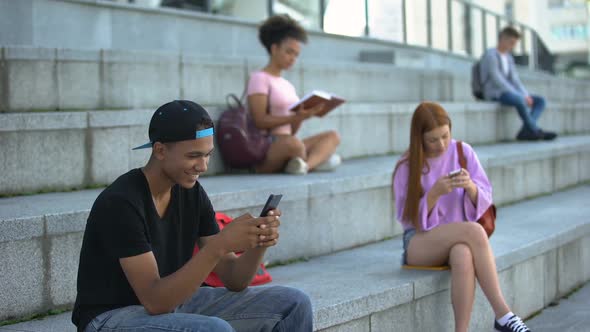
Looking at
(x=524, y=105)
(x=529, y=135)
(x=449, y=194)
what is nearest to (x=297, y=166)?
(x=449, y=194)

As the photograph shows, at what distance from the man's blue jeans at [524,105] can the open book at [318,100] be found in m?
5.00

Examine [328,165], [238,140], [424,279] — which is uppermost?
[238,140]

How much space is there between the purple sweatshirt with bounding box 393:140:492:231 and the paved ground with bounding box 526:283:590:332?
103 cm

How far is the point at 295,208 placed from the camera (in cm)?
600

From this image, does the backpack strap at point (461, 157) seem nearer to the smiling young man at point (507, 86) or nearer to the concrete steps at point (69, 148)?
the concrete steps at point (69, 148)

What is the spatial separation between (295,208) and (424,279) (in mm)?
1160

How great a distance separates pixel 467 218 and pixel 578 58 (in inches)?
2428

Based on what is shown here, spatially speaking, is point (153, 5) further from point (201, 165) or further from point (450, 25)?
point (450, 25)

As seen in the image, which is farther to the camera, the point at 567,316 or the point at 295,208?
the point at 567,316

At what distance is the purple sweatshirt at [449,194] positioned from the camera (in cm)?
539

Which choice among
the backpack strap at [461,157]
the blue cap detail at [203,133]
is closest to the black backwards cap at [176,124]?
the blue cap detail at [203,133]

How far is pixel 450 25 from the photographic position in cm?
1716

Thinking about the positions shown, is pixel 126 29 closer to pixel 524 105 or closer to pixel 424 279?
pixel 424 279

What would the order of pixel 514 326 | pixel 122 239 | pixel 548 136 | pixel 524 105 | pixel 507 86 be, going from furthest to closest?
1. pixel 507 86
2. pixel 524 105
3. pixel 548 136
4. pixel 514 326
5. pixel 122 239
